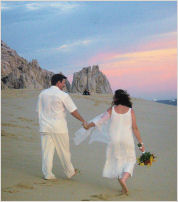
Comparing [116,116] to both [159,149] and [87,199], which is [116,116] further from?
[159,149]

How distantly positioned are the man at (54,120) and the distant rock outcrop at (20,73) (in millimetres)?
56457

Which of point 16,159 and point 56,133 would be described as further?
point 16,159

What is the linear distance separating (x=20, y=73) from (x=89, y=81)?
13.3 m

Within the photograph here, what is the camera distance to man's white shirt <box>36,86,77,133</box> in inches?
278

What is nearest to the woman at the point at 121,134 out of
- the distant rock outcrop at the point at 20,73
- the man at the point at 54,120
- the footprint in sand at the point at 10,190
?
the man at the point at 54,120

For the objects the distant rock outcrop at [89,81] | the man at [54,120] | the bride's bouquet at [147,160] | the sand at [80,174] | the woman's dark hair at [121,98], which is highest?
the distant rock outcrop at [89,81]

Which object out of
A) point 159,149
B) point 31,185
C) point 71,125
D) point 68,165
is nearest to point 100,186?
point 68,165

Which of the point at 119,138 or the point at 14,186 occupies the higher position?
the point at 119,138

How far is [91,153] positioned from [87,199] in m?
4.89

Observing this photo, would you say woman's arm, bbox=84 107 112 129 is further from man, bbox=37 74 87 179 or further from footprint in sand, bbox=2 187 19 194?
footprint in sand, bbox=2 187 19 194

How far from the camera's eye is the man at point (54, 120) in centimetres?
707

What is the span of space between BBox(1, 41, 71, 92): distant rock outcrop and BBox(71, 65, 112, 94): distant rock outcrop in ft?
20.2

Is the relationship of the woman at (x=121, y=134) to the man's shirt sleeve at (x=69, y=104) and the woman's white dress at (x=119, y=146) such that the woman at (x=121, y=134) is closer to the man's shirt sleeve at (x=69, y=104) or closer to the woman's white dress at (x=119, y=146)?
the woman's white dress at (x=119, y=146)

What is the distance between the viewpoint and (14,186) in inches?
256
